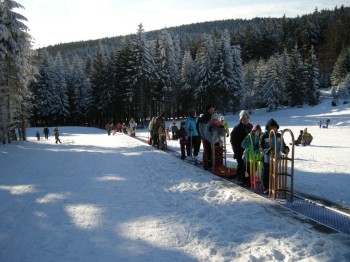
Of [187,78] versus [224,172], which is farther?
[187,78]

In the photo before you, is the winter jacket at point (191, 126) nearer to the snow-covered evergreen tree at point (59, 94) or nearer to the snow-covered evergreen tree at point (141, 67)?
the snow-covered evergreen tree at point (141, 67)

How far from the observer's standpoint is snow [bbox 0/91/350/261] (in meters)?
5.37

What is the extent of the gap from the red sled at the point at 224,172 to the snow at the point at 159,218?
0.34m

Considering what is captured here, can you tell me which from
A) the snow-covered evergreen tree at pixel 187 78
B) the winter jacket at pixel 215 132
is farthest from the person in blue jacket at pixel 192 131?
the snow-covered evergreen tree at pixel 187 78

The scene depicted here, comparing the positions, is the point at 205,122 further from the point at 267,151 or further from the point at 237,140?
the point at 267,151

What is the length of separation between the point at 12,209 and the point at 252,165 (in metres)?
6.16

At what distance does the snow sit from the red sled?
34 cm

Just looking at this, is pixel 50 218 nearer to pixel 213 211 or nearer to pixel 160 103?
pixel 213 211

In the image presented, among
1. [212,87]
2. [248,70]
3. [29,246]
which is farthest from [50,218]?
[248,70]

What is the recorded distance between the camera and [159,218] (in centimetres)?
702

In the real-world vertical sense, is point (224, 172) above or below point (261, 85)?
below

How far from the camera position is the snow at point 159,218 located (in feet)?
17.6

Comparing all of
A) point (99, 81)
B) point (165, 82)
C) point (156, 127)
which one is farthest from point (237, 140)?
point (99, 81)

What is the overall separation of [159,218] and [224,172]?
4.08 metres
